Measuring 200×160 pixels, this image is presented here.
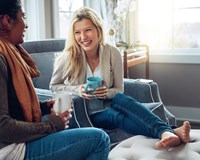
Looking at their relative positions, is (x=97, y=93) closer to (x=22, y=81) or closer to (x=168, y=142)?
(x=168, y=142)

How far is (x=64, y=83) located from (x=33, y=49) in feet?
1.29

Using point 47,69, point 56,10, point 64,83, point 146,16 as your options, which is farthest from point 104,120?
point 146,16

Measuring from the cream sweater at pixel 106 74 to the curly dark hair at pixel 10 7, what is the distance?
93 cm

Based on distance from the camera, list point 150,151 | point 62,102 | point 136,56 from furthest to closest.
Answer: point 136,56 → point 150,151 → point 62,102

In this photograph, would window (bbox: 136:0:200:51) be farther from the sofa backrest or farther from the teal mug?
the teal mug

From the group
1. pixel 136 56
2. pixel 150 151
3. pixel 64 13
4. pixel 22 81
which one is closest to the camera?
pixel 22 81

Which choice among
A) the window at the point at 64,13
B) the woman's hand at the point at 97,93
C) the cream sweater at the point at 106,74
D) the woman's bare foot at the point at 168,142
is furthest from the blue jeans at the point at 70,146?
the window at the point at 64,13

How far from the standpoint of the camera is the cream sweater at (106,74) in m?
2.30

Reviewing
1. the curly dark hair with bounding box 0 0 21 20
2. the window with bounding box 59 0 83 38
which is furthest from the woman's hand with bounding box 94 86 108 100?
the window with bounding box 59 0 83 38

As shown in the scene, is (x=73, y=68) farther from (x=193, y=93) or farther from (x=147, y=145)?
(x=193, y=93)

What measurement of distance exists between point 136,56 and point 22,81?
218cm

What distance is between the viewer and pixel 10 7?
1.36 metres

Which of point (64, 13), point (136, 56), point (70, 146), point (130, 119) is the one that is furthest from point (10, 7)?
point (136, 56)

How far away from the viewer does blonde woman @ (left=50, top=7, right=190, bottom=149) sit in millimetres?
2135
